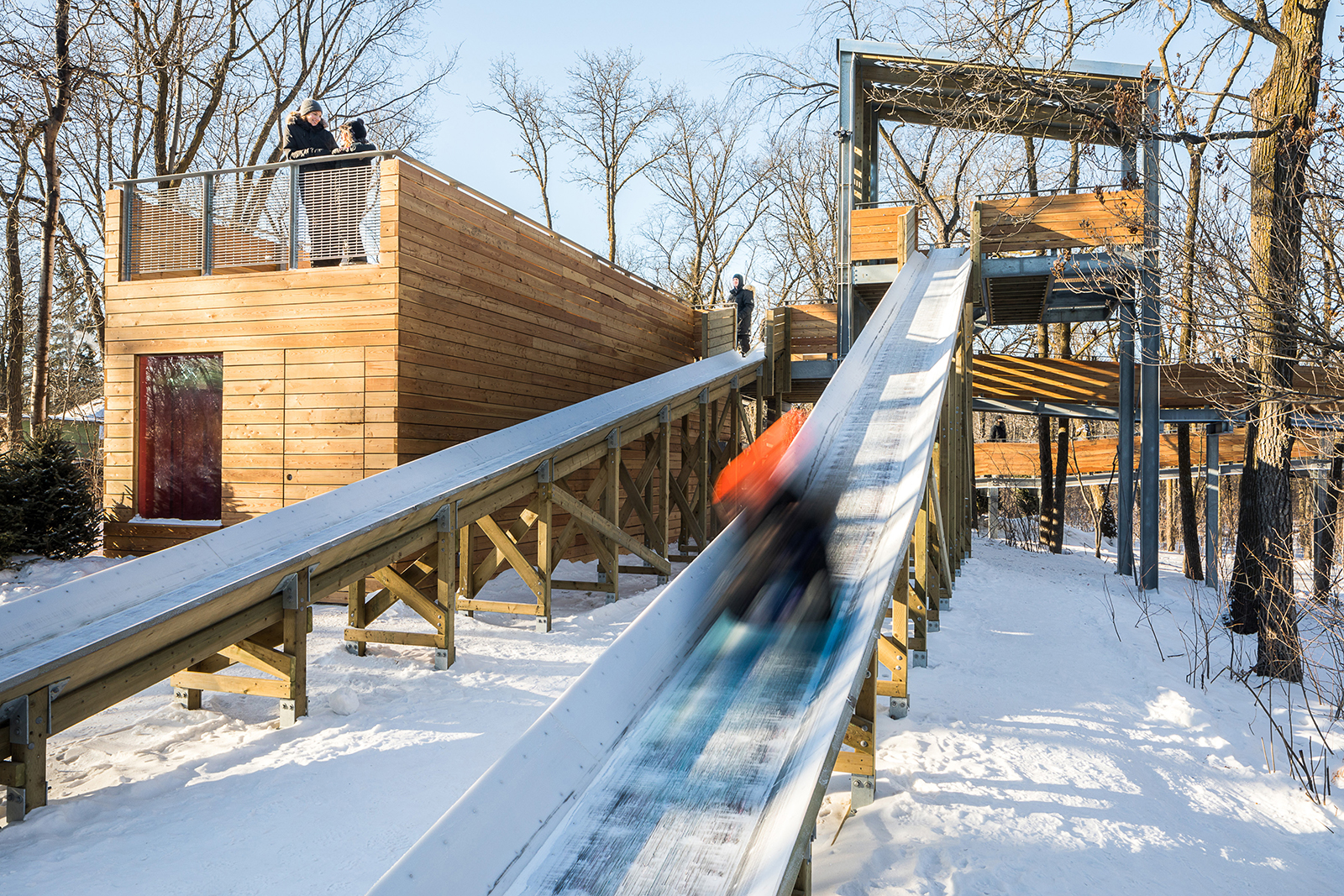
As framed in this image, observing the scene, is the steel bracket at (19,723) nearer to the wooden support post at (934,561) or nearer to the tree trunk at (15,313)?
the wooden support post at (934,561)

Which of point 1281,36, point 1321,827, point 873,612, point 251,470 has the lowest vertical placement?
point 1321,827

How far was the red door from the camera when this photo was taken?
8.85 m

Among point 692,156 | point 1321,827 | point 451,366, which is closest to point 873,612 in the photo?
point 1321,827

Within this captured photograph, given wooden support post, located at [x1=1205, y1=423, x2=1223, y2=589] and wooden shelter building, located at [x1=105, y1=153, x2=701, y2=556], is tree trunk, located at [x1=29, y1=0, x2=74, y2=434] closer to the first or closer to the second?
wooden shelter building, located at [x1=105, y1=153, x2=701, y2=556]

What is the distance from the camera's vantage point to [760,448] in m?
5.93

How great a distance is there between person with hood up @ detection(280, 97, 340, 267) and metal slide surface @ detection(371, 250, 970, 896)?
594cm

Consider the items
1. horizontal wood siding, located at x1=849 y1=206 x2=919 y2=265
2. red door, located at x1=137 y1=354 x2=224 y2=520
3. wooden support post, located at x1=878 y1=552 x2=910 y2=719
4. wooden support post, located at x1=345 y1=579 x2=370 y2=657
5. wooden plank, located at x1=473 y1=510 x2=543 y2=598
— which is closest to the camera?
wooden support post, located at x1=878 y1=552 x2=910 y2=719

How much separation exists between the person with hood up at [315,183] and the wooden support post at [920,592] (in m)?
6.29

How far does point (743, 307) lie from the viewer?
48.7 ft

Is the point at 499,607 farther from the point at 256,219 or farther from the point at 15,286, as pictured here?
the point at 15,286

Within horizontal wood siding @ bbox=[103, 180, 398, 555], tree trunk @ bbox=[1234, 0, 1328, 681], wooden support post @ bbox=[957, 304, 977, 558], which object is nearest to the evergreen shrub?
horizontal wood siding @ bbox=[103, 180, 398, 555]

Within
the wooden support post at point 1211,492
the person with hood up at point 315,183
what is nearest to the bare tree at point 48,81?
the person with hood up at point 315,183

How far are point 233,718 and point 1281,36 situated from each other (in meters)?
9.51

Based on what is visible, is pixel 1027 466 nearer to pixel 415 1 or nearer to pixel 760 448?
pixel 760 448
